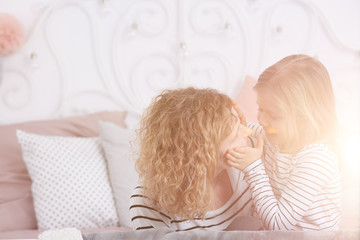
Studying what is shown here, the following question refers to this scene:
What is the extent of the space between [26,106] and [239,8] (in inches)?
37.3

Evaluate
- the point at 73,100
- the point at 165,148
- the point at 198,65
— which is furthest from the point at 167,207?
the point at 73,100

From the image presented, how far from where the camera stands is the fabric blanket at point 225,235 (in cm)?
61

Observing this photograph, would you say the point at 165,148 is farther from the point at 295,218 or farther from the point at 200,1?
the point at 200,1

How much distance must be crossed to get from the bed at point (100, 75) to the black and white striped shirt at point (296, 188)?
58 cm

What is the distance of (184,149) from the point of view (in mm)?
641

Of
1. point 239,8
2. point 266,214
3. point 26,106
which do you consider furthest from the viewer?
point 26,106

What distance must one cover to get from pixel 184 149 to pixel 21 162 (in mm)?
981

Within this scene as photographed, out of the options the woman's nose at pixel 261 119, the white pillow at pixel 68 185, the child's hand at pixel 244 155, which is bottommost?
the white pillow at pixel 68 185

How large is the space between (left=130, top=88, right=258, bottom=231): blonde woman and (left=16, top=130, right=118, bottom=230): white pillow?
23.3 inches

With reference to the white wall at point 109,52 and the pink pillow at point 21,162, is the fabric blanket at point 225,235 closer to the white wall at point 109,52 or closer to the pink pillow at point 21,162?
the pink pillow at point 21,162

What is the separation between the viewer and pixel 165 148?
639 mm

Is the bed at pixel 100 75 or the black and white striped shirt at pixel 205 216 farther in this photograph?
the bed at pixel 100 75

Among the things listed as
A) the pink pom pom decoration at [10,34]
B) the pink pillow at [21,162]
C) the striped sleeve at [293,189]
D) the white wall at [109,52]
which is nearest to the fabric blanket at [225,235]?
the striped sleeve at [293,189]

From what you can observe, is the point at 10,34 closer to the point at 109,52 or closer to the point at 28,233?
the point at 109,52
